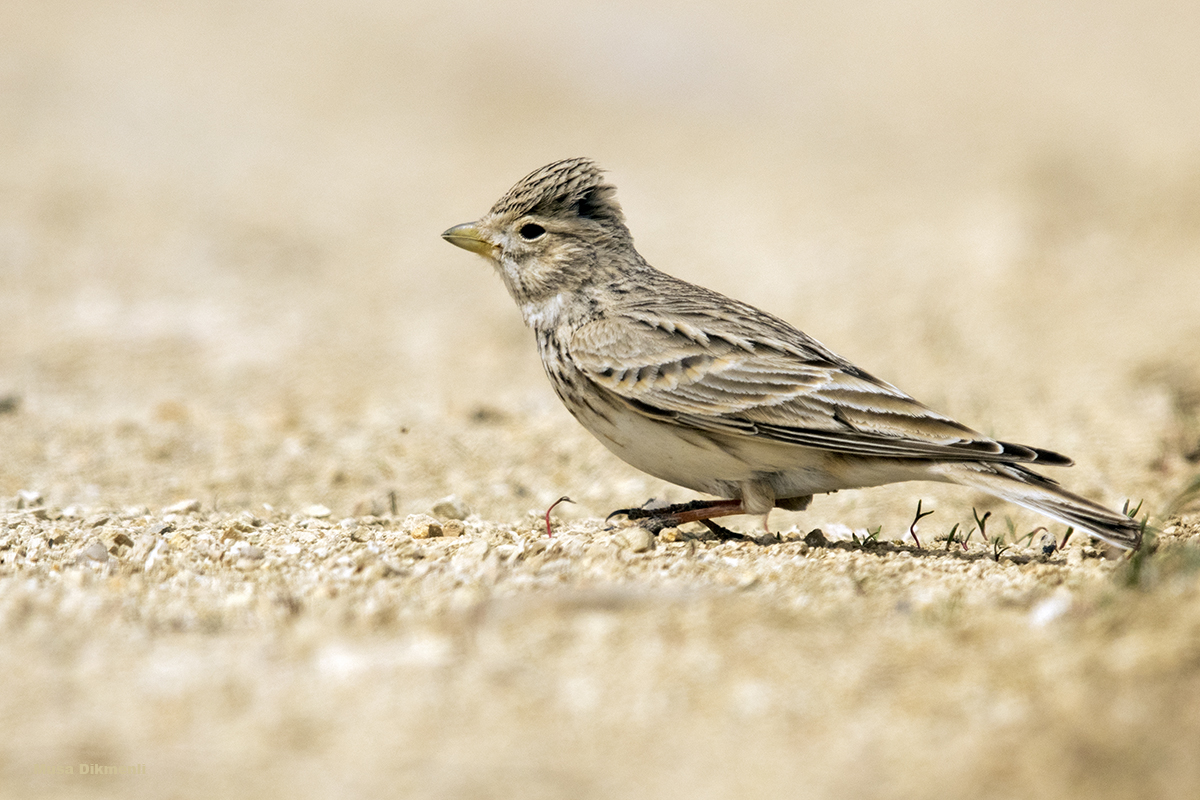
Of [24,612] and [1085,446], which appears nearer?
[24,612]

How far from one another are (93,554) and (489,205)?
856cm

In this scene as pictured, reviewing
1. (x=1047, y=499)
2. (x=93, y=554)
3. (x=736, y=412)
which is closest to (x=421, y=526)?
(x=93, y=554)

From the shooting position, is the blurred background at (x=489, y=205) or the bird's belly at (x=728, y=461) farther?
the blurred background at (x=489, y=205)

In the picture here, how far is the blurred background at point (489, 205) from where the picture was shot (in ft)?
24.6

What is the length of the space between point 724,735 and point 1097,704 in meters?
0.91

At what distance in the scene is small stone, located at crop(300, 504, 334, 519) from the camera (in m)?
5.82

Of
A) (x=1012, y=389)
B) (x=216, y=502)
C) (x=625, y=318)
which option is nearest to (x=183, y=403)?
(x=216, y=502)

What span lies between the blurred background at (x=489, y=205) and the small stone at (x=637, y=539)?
178 centimetres

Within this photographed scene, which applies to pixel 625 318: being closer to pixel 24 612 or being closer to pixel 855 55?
pixel 24 612

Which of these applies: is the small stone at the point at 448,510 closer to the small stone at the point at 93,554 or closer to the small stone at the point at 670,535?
the small stone at the point at 670,535

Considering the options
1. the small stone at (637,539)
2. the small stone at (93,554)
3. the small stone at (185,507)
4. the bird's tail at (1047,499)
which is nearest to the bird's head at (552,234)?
the small stone at (637,539)

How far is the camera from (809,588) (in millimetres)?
4191

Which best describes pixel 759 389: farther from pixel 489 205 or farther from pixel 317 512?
pixel 489 205

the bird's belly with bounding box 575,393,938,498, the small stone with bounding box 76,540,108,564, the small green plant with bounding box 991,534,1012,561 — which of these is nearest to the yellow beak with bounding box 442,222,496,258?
the bird's belly with bounding box 575,393,938,498
